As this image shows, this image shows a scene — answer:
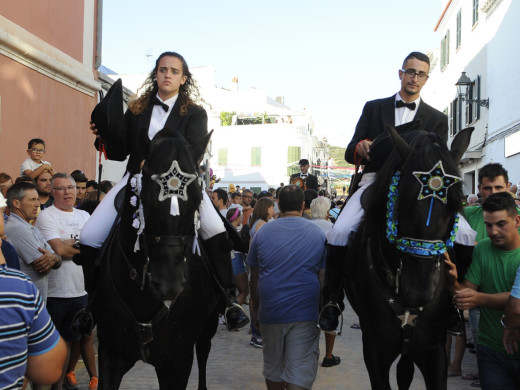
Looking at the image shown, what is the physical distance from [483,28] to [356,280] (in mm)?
20900

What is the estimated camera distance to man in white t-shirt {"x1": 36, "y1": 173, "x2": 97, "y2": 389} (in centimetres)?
603

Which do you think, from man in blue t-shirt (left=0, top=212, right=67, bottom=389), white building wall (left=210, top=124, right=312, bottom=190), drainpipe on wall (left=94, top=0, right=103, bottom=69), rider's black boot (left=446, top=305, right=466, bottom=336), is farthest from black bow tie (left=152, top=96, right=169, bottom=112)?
white building wall (left=210, top=124, right=312, bottom=190)

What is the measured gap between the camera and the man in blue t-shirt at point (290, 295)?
5160 mm

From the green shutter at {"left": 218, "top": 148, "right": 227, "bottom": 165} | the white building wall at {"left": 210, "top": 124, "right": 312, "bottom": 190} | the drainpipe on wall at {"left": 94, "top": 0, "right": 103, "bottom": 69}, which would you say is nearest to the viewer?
the drainpipe on wall at {"left": 94, "top": 0, "right": 103, "bottom": 69}

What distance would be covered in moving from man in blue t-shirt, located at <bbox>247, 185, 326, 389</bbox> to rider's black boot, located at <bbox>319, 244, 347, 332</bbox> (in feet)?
1.04

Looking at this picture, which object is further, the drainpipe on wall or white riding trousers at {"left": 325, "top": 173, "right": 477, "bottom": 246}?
the drainpipe on wall

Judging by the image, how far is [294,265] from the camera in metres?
5.33

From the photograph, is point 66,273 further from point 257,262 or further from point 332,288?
point 332,288

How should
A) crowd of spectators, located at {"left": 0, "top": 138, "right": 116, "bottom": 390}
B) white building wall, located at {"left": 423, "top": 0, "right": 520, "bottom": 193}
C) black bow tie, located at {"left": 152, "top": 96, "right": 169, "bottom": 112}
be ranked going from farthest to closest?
white building wall, located at {"left": 423, "top": 0, "right": 520, "bottom": 193} → crowd of spectators, located at {"left": 0, "top": 138, "right": 116, "bottom": 390} → black bow tie, located at {"left": 152, "top": 96, "right": 169, "bottom": 112}

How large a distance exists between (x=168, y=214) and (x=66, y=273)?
3079 mm

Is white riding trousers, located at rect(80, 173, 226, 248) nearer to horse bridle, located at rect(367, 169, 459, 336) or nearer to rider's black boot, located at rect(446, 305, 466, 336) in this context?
horse bridle, located at rect(367, 169, 459, 336)

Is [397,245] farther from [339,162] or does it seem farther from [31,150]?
[339,162]

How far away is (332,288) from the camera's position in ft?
16.4

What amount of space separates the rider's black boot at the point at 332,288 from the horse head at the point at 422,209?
94 centimetres
